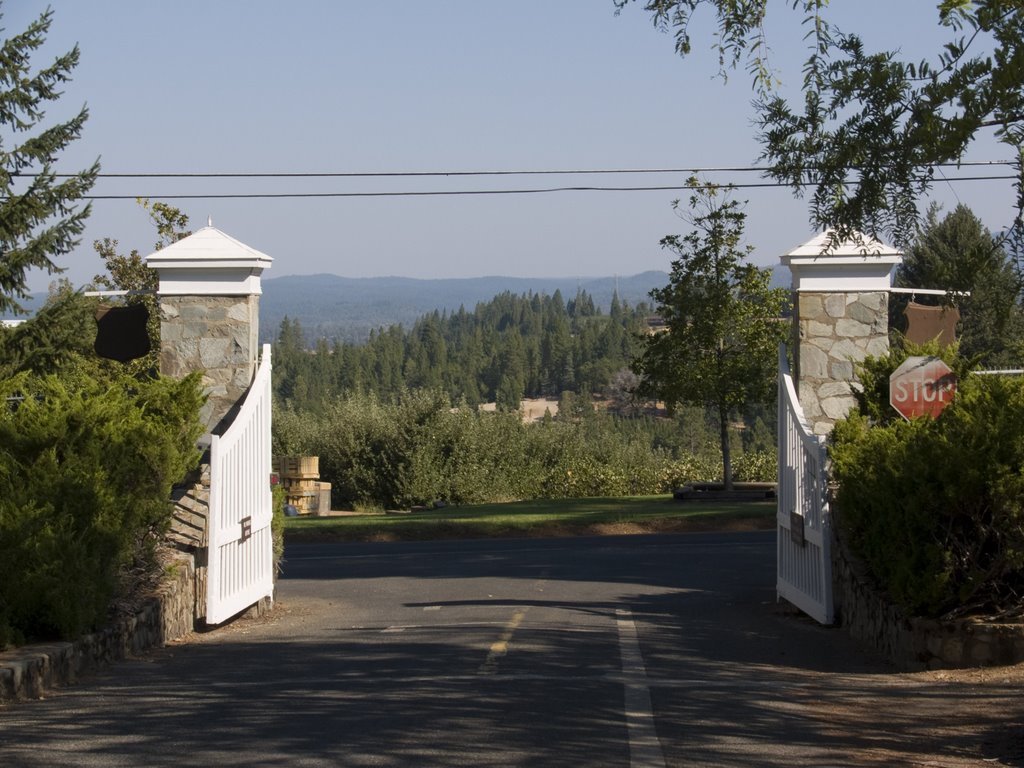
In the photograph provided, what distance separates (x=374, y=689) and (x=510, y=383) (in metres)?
87.3

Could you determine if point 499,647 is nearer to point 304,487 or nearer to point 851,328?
point 851,328

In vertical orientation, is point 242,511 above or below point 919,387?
below

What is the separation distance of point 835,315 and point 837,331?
15cm

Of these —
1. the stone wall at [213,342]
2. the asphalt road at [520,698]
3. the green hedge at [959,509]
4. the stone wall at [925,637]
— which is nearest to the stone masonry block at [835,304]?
the asphalt road at [520,698]

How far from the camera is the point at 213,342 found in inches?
479

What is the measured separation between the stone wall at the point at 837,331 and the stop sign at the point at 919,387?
122 cm

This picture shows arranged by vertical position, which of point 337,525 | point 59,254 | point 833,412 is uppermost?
point 59,254

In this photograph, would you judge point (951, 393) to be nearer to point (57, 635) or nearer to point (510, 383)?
point (57, 635)

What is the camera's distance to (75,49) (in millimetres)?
17844

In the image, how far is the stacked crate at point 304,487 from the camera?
2964 cm

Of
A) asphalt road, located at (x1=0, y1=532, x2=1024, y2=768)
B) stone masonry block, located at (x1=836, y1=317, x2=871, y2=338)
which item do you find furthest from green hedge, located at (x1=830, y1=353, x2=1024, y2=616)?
stone masonry block, located at (x1=836, y1=317, x2=871, y2=338)

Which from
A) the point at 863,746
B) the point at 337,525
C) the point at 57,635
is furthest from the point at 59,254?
the point at 863,746

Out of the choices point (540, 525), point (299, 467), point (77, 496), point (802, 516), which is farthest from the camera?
point (299, 467)

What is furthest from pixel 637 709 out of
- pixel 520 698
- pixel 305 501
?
pixel 305 501
